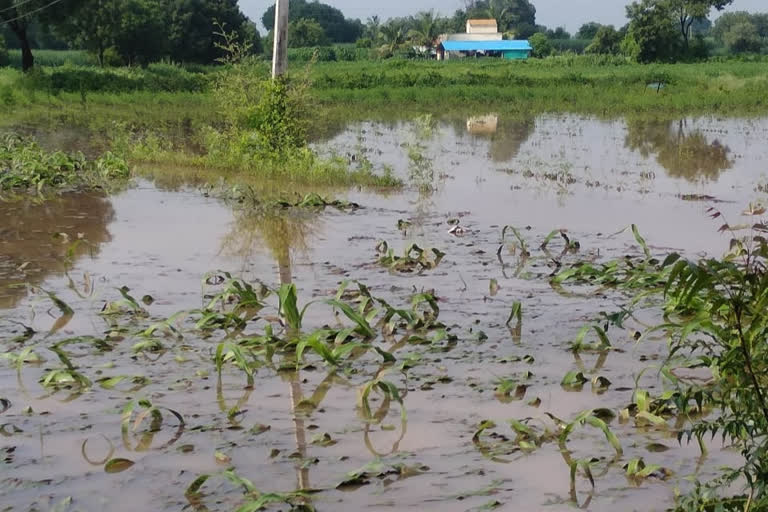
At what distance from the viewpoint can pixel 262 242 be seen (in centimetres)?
1072

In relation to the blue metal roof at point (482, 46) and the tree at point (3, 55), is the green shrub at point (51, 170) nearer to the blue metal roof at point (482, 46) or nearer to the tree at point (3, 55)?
the tree at point (3, 55)

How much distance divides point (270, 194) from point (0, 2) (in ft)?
73.9

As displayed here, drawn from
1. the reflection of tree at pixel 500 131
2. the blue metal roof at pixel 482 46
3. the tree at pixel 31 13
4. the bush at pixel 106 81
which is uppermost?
the blue metal roof at pixel 482 46

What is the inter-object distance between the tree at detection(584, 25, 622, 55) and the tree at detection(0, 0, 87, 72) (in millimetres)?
45249

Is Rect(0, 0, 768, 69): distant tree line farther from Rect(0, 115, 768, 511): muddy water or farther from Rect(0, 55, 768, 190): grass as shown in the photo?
Rect(0, 115, 768, 511): muddy water

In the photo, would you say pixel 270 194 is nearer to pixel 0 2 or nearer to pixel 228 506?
pixel 228 506

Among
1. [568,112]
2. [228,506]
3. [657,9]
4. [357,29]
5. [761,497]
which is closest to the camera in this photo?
[761,497]

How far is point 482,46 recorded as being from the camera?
3317 inches

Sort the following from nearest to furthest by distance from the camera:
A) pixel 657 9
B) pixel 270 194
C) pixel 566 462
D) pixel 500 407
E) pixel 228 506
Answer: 1. pixel 228 506
2. pixel 566 462
3. pixel 500 407
4. pixel 270 194
5. pixel 657 9

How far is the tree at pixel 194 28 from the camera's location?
54.2 m

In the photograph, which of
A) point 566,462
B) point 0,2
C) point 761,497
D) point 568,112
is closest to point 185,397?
point 566,462

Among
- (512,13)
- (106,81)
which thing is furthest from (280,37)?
(512,13)

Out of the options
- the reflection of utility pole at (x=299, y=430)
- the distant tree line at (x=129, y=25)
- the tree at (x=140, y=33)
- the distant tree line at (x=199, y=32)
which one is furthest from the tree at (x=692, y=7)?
the reflection of utility pole at (x=299, y=430)

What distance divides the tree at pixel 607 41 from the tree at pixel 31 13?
4525 cm
